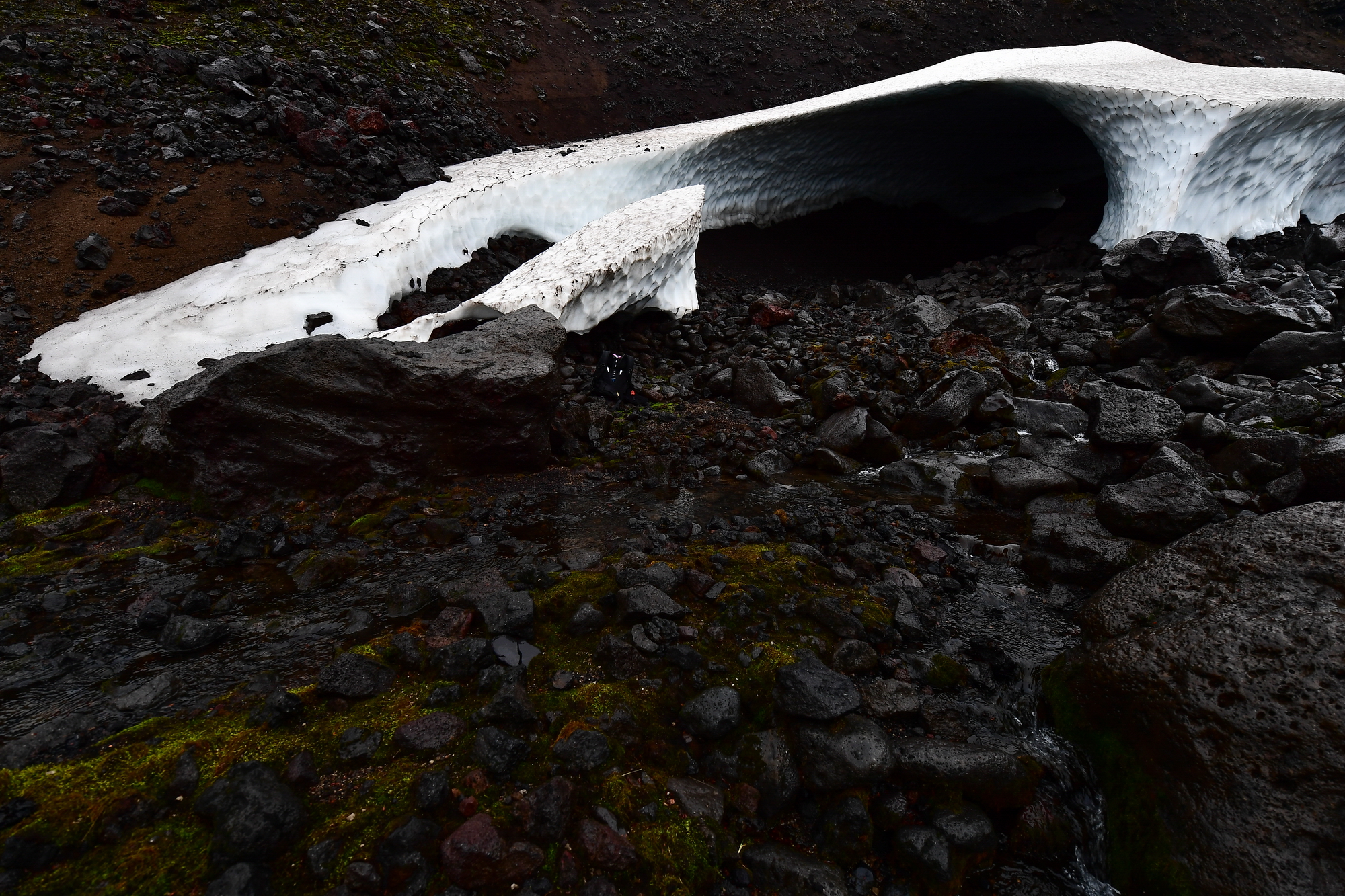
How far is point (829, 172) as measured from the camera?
13.4 meters

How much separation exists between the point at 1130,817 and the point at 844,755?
1.16 m

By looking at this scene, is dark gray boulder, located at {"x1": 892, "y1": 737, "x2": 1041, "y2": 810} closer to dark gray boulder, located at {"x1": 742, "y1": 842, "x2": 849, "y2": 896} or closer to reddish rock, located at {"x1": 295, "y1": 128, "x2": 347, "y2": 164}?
dark gray boulder, located at {"x1": 742, "y1": 842, "x2": 849, "y2": 896}

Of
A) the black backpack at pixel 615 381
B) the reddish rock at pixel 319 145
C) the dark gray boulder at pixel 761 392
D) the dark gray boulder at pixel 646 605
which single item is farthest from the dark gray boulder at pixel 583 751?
the reddish rock at pixel 319 145

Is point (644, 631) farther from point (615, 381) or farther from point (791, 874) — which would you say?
point (615, 381)

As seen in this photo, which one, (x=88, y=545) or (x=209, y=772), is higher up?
(x=209, y=772)

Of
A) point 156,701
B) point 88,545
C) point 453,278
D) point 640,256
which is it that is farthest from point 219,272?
point 156,701

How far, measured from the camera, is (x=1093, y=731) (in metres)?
2.79

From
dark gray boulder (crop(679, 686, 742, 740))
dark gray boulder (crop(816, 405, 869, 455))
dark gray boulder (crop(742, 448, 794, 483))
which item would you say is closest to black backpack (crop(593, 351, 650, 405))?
dark gray boulder (crop(742, 448, 794, 483))

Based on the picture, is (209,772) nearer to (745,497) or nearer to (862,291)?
(745,497)

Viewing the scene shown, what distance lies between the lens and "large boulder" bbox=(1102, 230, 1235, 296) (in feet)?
25.1

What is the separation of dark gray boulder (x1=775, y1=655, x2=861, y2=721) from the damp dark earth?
2 cm

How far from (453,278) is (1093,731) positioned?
26.0 ft

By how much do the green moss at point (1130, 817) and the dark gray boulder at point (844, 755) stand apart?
0.94m

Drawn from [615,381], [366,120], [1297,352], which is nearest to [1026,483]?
[1297,352]
